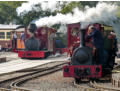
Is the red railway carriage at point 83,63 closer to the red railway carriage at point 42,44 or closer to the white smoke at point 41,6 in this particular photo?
the red railway carriage at point 42,44

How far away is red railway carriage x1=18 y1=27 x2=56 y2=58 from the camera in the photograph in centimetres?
2056

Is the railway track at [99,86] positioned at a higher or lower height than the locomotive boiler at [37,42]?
lower

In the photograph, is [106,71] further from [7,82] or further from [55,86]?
[7,82]

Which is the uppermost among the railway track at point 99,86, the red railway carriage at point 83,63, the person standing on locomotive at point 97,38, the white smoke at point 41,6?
the white smoke at point 41,6

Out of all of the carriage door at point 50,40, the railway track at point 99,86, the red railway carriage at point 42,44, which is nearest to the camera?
the railway track at point 99,86

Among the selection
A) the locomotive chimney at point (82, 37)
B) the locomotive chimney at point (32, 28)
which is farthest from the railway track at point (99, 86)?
the locomotive chimney at point (32, 28)

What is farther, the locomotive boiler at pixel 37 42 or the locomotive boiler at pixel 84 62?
the locomotive boiler at pixel 37 42

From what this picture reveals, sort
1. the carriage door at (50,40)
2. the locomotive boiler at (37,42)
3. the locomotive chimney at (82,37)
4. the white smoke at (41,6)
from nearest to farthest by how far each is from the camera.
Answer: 1. the locomotive chimney at (82,37)
2. the locomotive boiler at (37,42)
3. the carriage door at (50,40)
4. the white smoke at (41,6)

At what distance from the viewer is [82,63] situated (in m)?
10.1

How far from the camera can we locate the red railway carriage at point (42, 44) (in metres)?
20.6

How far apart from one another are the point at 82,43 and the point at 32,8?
Result: 19.0m

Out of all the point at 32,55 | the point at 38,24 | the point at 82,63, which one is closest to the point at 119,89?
the point at 82,63

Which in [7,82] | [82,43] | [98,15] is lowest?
[7,82]

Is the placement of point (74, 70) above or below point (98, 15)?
below
